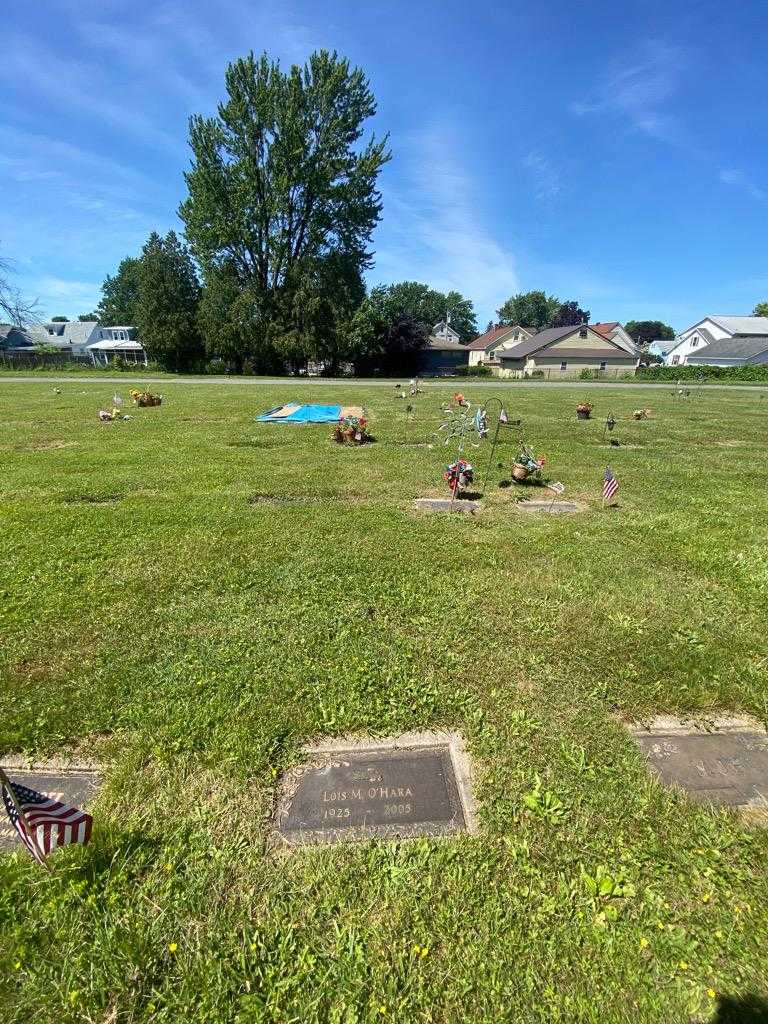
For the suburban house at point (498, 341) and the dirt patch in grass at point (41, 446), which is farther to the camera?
the suburban house at point (498, 341)

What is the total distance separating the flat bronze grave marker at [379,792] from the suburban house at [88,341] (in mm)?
69934

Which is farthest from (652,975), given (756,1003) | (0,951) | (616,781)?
(0,951)

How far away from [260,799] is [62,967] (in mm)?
888

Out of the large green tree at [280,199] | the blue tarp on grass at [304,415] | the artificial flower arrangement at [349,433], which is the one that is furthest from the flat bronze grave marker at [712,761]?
the large green tree at [280,199]

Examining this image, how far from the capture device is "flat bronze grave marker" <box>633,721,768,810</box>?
2469mm

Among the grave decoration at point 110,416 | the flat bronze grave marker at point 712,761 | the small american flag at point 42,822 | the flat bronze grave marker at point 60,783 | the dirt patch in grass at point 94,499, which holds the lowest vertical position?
the flat bronze grave marker at point 60,783

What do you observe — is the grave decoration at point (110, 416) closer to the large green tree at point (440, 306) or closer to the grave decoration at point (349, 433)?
the grave decoration at point (349, 433)

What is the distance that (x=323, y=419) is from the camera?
1395 centimetres

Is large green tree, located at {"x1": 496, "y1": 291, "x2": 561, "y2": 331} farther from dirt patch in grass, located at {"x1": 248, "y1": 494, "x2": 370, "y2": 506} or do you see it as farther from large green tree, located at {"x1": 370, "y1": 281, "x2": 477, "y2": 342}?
dirt patch in grass, located at {"x1": 248, "y1": 494, "x2": 370, "y2": 506}

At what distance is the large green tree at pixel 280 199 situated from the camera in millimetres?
32719

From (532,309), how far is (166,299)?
88.4m

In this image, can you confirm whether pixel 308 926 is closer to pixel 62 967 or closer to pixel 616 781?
pixel 62 967

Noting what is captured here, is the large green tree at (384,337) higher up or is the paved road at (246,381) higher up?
the large green tree at (384,337)

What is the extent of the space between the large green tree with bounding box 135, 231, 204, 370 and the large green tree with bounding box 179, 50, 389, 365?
3.12 meters
